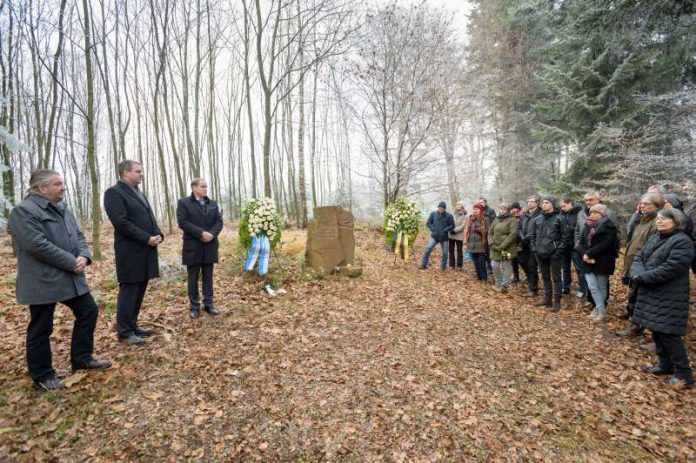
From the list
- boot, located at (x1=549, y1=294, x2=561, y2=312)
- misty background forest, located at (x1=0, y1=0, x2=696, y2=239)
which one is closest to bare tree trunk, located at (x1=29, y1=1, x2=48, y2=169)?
misty background forest, located at (x1=0, y1=0, x2=696, y2=239)

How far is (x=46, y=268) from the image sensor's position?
3061 mm

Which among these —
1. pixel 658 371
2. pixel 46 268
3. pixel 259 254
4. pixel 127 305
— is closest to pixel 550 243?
pixel 658 371

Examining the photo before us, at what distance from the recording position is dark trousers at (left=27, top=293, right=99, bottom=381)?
3.07m

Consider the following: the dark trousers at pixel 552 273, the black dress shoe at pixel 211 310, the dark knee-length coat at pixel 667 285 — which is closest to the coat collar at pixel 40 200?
the black dress shoe at pixel 211 310

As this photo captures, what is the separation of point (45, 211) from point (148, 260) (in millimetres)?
1198

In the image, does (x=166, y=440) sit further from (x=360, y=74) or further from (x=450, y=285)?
(x=360, y=74)

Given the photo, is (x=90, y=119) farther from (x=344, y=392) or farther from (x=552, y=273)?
(x=552, y=273)

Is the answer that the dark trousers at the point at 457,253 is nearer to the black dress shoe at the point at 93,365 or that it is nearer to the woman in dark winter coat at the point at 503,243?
the woman in dark winter coat at the point at 503,243

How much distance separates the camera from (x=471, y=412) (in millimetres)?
A: 3244

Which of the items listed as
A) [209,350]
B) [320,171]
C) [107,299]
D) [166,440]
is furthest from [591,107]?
[320,171]

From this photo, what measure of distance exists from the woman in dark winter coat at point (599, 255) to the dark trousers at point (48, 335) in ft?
23.6

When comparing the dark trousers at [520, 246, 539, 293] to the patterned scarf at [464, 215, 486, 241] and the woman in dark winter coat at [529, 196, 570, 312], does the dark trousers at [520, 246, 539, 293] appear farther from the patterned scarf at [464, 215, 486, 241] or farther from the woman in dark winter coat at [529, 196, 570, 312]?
the patterned scarf at [464, 215, 486, 241]

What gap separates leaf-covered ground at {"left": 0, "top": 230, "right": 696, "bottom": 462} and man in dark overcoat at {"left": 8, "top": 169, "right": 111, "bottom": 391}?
447 millimetres

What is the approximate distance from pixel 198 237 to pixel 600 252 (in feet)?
21.6
